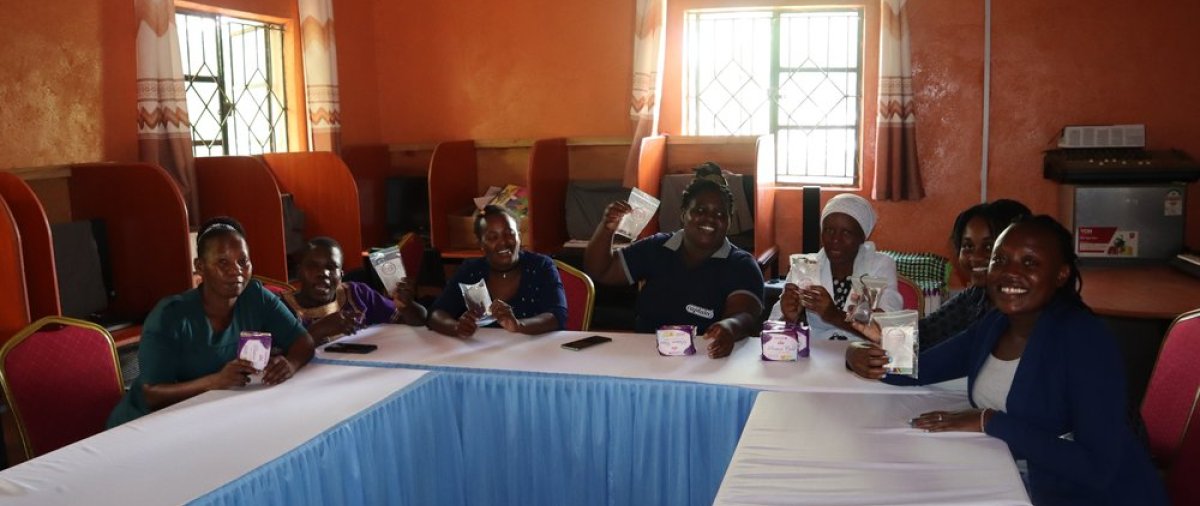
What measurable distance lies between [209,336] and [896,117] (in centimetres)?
438

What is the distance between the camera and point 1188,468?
81.8 inches

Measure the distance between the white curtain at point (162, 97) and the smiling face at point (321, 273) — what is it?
6.51ft

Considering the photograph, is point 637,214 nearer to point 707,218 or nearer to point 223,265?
point 707,218

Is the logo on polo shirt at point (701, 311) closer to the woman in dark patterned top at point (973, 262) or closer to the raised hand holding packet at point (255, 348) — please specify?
the woman in dark patterned top at point (973, 262)

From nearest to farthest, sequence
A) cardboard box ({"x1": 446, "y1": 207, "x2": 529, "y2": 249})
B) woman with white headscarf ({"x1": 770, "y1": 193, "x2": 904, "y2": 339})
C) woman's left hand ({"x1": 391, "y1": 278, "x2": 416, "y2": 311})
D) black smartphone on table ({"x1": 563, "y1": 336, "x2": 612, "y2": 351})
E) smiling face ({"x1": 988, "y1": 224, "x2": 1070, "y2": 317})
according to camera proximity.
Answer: smiling face ({"x1": 988, "y1": 224, "x2": 1070, "y2": 317}) → black smartphone on table ({"x1": 563, "y1": 336, "x2": 612, "y2": 351}) → woman with white headscarf ({"x1": 770, "y1": 193, "x2": 904, "y2": 339}) → woman's left hand ({"x1": 391, "y1": 278, "x2": 416, "y2": 311}) → cardboard box ({"x1": 446, "y1": 207, "x2": 529, "y2": 249})

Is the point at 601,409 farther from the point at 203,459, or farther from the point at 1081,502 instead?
the point at 1081,502

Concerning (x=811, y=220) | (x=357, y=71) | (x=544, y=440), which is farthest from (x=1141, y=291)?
(x=357, y=71)

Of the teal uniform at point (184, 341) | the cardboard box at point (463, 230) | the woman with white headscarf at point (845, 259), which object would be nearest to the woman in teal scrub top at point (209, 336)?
the teal uniform at point (184, 341)

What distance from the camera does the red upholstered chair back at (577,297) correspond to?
11.5 ft

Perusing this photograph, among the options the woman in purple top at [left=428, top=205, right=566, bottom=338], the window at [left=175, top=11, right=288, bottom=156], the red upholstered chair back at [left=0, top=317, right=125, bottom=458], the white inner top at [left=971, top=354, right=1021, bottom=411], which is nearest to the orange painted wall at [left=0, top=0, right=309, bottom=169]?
the window at [left=175, top=11, right=288, bottom=156]

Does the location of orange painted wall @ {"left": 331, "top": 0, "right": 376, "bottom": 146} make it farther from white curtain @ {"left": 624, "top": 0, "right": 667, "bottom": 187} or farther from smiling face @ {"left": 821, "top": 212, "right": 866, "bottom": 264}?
smiling face @ {"left": 821, "top": 212, "right": 866, "bottom": 264}

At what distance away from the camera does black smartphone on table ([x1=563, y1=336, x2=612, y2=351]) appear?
9.13ft

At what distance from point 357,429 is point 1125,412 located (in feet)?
5.34

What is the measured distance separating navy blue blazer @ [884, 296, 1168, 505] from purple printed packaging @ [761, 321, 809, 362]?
70 cm
